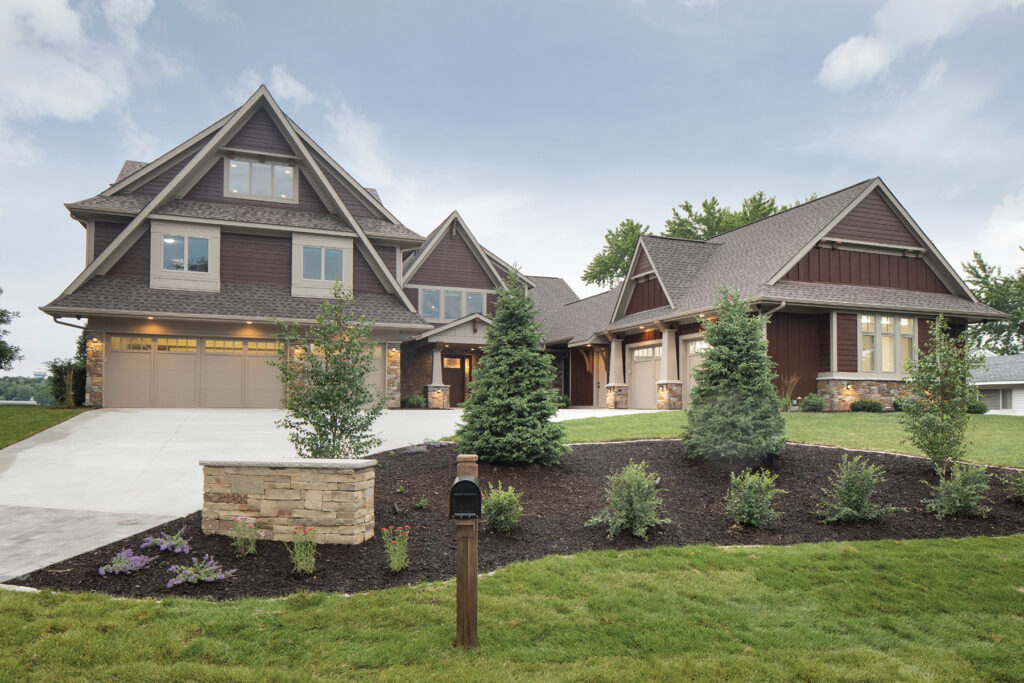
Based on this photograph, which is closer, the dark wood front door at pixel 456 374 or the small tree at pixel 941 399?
the small tree at pixel 941 399

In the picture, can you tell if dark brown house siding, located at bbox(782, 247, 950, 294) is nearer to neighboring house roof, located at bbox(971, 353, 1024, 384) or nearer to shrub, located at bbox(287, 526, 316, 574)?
shrub, located at bbox(287, 526, 316, 574)

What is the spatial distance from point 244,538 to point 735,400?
21.8 ft

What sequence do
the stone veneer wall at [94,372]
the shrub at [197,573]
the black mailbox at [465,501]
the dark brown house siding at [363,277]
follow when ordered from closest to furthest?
the black mailbox at [465,501] < the shrub at [197,573] < the stone veneer wall at [94,372] < the dark brown house siding at [363,277]

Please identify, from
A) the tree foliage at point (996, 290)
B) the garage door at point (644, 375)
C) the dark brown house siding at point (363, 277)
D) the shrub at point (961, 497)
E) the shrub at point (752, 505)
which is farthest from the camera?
the tree foliage at point (996, 290)

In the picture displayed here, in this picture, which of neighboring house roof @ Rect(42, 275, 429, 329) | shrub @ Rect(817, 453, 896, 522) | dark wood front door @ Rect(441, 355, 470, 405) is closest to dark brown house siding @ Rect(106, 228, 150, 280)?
neighboring house roof @ Rect(42, 275, 429, 329)

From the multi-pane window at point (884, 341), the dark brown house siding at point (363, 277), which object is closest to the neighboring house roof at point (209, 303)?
the dark brown house siding at point (363, 277)

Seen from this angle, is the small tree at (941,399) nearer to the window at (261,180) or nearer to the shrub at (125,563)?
the shrub at (125,563)

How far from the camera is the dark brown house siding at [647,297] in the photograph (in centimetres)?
2184

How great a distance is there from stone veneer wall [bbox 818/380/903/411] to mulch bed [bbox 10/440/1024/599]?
916 cm

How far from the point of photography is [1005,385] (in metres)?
38.9

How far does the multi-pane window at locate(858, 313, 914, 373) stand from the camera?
1852cm

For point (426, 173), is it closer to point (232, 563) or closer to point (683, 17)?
point (683, 17)

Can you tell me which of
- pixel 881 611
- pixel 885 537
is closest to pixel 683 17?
pixel 885 537

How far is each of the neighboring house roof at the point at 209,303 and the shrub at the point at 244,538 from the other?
1114 centimetres
